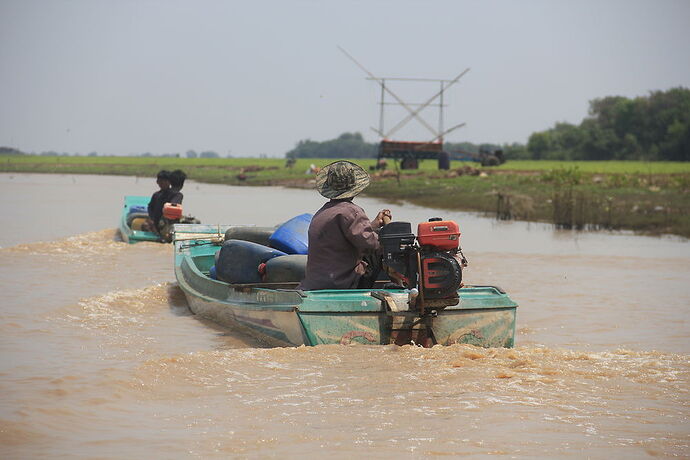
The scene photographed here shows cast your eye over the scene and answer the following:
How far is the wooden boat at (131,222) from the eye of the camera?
56.6 ft

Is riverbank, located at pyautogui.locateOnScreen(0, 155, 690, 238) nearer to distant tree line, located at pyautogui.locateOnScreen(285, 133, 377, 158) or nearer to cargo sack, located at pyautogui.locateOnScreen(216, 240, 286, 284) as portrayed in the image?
cargo sack, located at pyautogui.locateOnScreen(216, 240, 286, 284)

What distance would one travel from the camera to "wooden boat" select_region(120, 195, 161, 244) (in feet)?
56.6

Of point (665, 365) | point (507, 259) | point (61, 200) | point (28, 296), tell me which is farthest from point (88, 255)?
point (61, 200)

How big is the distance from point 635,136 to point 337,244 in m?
75.3

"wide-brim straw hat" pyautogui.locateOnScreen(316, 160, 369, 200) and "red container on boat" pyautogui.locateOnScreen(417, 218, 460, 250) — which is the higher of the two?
"wide-brim straw hat" pyautogui.locateOnScreen(316, 160, 369, 200)

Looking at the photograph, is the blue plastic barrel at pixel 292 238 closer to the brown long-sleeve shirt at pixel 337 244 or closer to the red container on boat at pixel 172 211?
the brown long-sleeve shirt at pixel 337 244

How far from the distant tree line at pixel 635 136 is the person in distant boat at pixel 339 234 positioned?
6568cm

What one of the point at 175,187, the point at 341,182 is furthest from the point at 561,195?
the point at 341,182

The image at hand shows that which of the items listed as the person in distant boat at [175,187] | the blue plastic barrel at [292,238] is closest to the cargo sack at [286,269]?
the blue plastic barrel at [292,238]

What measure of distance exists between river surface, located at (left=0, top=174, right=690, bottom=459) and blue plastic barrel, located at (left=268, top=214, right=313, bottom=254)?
114 cm

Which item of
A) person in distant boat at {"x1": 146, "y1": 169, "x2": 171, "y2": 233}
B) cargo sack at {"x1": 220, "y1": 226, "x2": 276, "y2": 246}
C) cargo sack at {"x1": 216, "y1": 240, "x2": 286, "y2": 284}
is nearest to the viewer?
cargo sack at {"x1": 216, "y1": 240, "x2": 286, "y2": 284}

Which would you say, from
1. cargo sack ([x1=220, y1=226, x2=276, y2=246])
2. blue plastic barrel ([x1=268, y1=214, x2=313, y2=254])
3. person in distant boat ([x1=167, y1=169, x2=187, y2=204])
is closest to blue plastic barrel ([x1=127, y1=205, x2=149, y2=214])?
person in distant boat ([x1=167, y1=169, x2=187, y2=204])

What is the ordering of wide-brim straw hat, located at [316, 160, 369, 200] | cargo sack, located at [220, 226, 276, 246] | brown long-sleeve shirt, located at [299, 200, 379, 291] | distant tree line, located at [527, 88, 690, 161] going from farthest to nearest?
distant tree line, located at [527, 88, 690, 161], cargo sack, located at [220, 226, 276, 246], wide-brim straw hat, located at [316, 160, 369, 200], brown long-sleeve shirt, located at [299, 200, 379, 291]

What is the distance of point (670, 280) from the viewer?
47.8 ft
